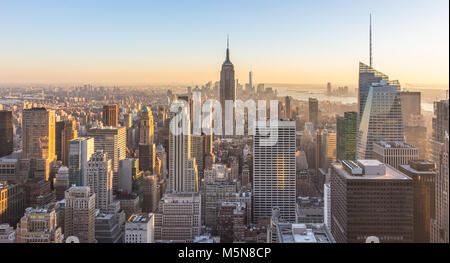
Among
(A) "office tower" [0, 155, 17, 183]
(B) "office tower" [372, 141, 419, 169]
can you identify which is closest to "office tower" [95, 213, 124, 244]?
(A) "office tower" [0, 155, 17, 183]

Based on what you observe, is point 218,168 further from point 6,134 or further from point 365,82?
point 6,134

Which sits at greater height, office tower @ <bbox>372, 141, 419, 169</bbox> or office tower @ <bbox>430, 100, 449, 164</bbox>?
office tower @ <bbox>430, 100, 449, 164</bbox>

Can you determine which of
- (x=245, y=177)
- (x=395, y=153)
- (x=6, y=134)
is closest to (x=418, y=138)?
(x=395, y=153)

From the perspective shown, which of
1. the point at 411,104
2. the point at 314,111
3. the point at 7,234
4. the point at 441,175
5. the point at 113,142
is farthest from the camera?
the point at 113,142

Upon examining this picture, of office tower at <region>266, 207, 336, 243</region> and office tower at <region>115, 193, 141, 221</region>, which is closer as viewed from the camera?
office tower at <region>266, 207, 336, 243</region>

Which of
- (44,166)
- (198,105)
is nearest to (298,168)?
(198,105)

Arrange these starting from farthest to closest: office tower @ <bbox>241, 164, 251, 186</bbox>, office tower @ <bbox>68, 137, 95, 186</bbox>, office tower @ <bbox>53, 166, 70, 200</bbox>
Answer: office tower @ <bbox>241, 164, 251, 186</bbox>
office tower @ <bbox>68, 137, 95, 186</bbox>
office tower @ <bbox>53, 166, 70, 200</bbox>

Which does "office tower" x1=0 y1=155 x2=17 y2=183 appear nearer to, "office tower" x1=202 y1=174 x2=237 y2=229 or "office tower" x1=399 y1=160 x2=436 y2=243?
"office tower" x1=202 y1=174 x2=237 y2=229
